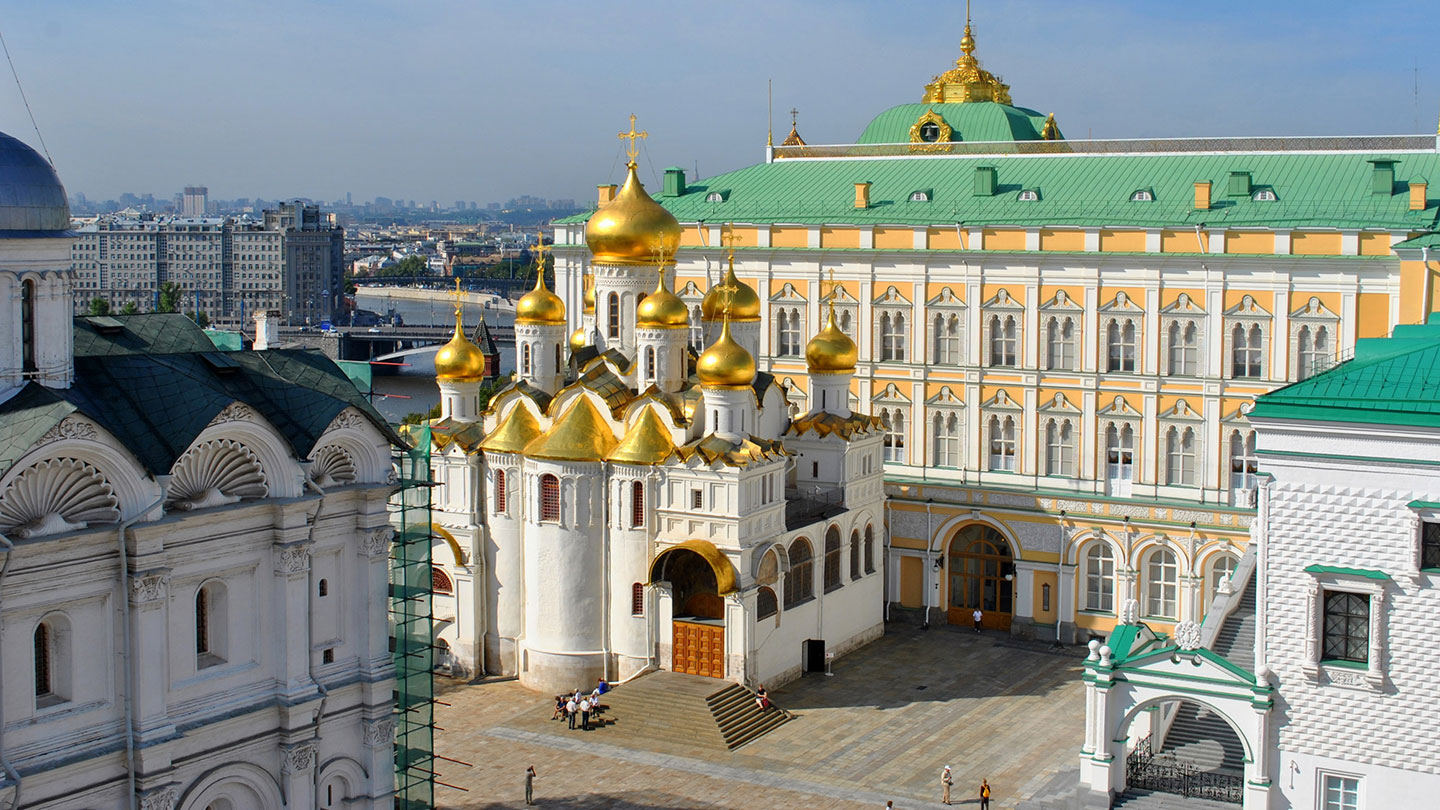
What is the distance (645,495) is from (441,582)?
261 inches

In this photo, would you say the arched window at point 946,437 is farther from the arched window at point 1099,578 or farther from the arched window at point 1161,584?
the arched window at point 1161,584

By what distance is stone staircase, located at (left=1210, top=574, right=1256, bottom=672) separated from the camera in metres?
33.2

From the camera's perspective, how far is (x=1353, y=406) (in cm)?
2781

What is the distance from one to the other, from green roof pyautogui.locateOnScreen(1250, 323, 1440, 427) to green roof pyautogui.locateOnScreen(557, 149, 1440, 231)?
1687cm

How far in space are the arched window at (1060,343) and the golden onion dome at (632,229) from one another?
11.2 metres

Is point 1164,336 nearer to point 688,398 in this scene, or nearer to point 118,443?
point 688,398

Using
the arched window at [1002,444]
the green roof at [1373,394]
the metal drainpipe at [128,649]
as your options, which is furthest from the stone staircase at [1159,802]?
the arched window at [1002,444]

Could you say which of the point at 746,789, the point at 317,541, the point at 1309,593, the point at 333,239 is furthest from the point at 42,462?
the point at 333,239

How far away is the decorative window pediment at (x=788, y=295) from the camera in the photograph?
52531mm

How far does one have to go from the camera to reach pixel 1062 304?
159 feet

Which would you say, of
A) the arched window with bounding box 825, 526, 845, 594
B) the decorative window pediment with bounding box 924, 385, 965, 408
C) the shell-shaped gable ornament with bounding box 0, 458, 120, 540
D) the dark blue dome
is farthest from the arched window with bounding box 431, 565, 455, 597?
the dark blue dome

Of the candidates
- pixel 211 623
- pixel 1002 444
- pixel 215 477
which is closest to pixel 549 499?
pixel 1002 444

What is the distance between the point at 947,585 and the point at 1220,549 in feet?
26.3

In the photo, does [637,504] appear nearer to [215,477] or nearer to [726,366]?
[726,366]
